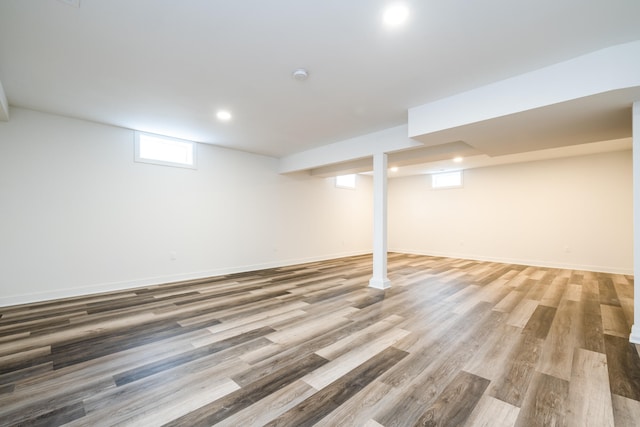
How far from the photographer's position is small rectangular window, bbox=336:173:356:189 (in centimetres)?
776

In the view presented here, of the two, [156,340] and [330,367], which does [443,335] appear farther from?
[156,340]

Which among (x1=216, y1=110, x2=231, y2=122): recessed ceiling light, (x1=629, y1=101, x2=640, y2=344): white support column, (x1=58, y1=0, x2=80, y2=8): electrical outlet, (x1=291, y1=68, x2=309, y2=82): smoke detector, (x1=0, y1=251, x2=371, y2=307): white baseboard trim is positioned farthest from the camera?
(x1=216, y1=110, x2=231, y2=122): recessed ceiling light

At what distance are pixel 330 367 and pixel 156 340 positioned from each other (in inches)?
65.5

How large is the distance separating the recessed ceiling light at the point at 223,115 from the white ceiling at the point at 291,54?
3.7 inches

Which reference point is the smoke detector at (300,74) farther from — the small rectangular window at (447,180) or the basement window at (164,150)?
the small rectangular window at (447,180)

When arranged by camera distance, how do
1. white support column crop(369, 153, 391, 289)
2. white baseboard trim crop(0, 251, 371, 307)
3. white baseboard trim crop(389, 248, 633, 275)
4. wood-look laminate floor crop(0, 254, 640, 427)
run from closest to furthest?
wood-look laminate floor crop(0, 254, 640, 427) → white baseboard trim crop(0, 251, 371, 307) → white support column crop(369, 153, 391, 289) → white baseboard trim crop(389, 248, 633, 275)

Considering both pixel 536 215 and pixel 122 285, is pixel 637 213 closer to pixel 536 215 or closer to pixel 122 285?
pixel 536 215

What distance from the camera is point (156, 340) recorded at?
247cm

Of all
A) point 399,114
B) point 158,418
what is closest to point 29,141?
point 158,418

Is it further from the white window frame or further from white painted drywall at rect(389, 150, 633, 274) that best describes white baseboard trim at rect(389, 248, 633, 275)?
the white window frame

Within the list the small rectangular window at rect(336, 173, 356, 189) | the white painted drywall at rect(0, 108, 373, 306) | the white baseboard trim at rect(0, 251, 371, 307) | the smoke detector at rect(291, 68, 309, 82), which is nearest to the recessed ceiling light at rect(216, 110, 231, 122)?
the smoke detector at rect(291, 68, 309, 82)

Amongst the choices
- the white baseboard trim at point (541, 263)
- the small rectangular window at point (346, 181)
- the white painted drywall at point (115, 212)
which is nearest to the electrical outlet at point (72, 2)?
the white painted drywall at point (115, 212)

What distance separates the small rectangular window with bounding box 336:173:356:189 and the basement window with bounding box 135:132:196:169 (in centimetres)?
403

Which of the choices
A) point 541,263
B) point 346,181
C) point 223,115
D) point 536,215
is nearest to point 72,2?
point 223,115
